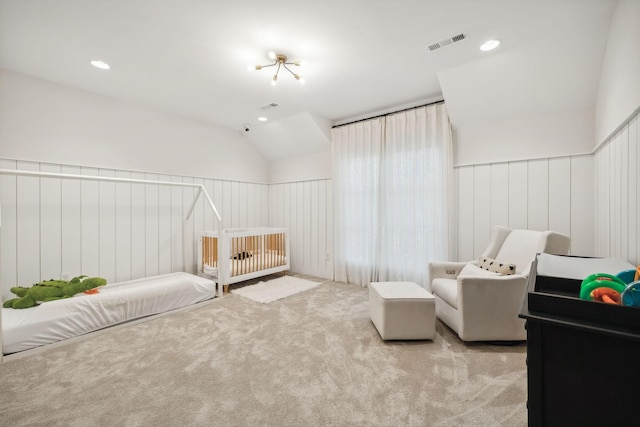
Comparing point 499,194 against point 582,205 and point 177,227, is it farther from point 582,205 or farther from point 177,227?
point 177,227

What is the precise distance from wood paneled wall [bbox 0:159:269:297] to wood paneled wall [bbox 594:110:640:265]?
4.28 m

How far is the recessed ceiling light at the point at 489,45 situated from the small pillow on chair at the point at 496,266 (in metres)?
1.79

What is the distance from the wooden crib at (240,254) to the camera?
3436 mm

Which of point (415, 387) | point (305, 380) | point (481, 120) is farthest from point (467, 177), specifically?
point (305, 380)

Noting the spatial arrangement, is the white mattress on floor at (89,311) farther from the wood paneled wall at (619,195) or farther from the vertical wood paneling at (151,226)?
the wood paneled wall at (619,195)

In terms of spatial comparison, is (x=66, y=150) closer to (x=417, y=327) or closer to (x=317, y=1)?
(x=317, y=1)

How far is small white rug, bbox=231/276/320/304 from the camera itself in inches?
129

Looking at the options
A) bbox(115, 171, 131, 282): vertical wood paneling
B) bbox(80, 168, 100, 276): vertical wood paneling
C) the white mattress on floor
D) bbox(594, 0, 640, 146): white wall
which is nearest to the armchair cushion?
bbox(594, 0, 640, 146): white wall

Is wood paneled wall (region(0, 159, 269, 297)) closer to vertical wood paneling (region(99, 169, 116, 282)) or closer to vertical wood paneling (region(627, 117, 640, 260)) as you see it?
vertical wood paneling (region(99, 169, 116, 282))

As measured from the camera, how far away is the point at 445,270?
8.96ft

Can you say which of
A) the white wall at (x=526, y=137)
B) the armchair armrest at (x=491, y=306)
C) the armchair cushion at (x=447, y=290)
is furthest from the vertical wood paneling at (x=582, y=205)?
the armchair cushion at (x=447, y=290)

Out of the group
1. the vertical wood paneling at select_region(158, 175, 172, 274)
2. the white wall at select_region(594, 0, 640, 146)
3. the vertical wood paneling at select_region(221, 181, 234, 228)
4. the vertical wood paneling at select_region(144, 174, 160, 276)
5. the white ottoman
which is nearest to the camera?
the white wall at select_region(594, 0, 640, 146)

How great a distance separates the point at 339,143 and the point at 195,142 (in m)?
2.08

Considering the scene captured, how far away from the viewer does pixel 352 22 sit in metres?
1.94
